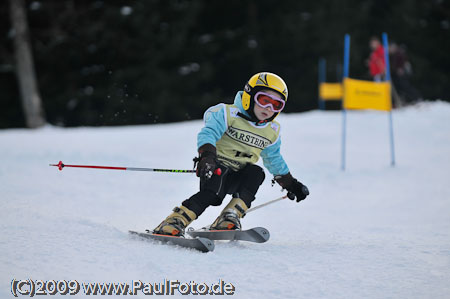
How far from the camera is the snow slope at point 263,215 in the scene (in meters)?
3.26

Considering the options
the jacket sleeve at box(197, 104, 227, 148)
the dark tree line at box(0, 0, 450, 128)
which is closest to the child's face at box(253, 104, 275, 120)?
the jacket sleeve at box(197, 104, 227, 148)

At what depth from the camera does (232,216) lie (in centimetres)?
422

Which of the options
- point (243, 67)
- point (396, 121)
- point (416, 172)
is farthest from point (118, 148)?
point (243, 67)

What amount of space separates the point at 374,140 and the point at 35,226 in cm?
887

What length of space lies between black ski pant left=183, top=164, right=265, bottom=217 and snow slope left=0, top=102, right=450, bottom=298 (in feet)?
1.17

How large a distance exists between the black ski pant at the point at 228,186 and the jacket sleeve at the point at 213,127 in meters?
0.27

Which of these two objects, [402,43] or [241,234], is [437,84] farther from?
[241,234]

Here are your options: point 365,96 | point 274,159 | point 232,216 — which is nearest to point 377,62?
point 365,96

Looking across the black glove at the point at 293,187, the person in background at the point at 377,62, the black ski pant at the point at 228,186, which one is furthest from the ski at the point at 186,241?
the person in background at the point at 377,62

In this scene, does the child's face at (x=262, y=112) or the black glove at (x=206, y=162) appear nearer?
the black glove at (x=206, y=162)

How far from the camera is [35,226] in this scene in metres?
4.09

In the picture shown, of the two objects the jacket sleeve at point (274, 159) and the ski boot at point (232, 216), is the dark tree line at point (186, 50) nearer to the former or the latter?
the jacket sleeve at point (274, 159)

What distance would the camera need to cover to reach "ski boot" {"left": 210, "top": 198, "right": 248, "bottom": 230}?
4195 millimetres

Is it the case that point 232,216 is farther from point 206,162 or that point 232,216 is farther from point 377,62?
point 377,62
